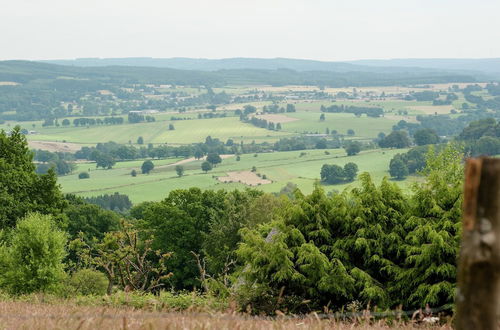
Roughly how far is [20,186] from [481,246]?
39.0 metres

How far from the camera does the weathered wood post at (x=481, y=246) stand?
4460 mm

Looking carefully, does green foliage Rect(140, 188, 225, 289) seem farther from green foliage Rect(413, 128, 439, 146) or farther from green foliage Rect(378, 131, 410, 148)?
green foliage Rect(413, 128, 439, 146)

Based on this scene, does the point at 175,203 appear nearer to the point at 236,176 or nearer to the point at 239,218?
the point at 239,218

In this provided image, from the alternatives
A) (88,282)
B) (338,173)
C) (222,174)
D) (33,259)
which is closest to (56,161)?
(222,174)

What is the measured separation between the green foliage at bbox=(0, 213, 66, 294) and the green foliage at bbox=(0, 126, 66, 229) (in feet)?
23.2

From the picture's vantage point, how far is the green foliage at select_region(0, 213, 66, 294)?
3269 centimetres

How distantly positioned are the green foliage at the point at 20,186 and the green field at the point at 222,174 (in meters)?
65.6

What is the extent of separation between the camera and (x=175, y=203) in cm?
5488

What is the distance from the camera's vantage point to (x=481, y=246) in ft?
14.8

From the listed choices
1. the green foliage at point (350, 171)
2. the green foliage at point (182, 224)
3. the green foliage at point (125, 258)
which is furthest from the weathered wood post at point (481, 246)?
the green foliage at point (350, 171)

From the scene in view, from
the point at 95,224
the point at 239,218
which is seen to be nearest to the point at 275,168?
the point at 95,224

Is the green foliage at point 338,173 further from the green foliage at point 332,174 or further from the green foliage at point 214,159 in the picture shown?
the green foliage at point 214,159

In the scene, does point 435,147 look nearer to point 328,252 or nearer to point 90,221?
point 90,221

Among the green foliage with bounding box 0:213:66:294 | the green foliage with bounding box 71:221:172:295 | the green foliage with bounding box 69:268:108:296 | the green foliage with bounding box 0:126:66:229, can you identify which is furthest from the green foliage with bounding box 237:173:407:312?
the green foliage with bounding box 0:126:66:229
